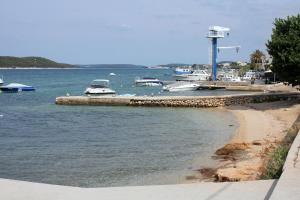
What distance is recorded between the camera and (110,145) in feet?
82.9

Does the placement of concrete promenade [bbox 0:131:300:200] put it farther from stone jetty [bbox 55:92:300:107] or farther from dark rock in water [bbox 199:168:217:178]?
stone jetty [bbox 55:92:300:107]

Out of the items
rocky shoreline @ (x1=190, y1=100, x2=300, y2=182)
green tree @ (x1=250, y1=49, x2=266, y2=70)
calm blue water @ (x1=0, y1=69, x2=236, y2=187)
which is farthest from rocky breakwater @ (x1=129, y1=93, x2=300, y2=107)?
green tree @ (x1=250, y1=49, x2=266, y2=70)

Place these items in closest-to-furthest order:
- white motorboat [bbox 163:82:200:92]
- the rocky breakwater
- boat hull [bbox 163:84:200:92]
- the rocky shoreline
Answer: the rocky shoreline < the rocky breakwater < boat hull [bbox 163:84:200:92] < white motorboat [bbox 163:82:200:92]

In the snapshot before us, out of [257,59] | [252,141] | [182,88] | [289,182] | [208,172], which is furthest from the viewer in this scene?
[257,59]

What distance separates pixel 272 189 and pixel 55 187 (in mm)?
4327

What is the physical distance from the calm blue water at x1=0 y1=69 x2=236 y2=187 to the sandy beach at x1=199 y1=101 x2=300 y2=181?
0.86 m

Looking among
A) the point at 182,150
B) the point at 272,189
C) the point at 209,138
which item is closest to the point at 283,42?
the point at 209,138

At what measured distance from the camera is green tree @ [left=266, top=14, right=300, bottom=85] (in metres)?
39.3

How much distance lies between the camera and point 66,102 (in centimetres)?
5369

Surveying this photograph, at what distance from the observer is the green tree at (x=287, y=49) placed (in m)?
39.3

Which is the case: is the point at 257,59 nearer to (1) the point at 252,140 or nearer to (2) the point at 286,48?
(2) the point at 286,48

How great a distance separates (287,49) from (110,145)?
2046 centimetres

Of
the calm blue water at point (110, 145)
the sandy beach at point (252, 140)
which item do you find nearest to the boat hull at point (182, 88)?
the sandy beach at point (252, 140)

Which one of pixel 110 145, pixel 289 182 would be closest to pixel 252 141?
pixel 110 145
